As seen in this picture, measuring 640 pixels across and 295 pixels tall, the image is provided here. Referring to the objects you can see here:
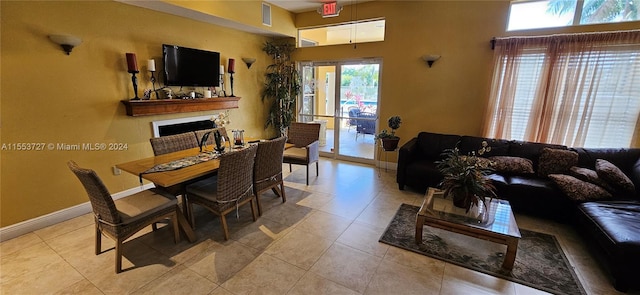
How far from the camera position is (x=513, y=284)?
7.04ft

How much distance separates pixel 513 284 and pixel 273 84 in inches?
193

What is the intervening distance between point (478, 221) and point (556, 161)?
182 centimetres

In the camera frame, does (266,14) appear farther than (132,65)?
Yes

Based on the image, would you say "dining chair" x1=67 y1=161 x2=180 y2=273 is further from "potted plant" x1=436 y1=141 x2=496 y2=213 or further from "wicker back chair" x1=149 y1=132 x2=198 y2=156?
"potted plant" x1=436 y1=141 x2=496 y2=213

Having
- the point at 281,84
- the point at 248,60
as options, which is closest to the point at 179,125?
the point at 248,60

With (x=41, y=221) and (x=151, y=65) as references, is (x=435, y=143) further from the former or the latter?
(x=41, y=221)

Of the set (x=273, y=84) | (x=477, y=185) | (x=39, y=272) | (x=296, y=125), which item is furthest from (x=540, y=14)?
(x=39, y=272)

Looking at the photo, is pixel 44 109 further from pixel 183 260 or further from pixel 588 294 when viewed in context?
pixel 588 294

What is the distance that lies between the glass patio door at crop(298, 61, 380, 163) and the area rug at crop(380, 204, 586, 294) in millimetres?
2747

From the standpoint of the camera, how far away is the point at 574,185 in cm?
291

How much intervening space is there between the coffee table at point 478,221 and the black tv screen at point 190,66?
3648 mm

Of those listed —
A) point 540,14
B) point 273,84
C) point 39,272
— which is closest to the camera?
point 39,272

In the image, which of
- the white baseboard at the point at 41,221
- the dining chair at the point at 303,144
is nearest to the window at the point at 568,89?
the dining chair at the point at 303,144

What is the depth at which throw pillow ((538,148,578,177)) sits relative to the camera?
3302mm
